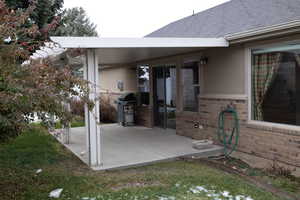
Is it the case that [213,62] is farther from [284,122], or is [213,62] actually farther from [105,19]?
[105,19]

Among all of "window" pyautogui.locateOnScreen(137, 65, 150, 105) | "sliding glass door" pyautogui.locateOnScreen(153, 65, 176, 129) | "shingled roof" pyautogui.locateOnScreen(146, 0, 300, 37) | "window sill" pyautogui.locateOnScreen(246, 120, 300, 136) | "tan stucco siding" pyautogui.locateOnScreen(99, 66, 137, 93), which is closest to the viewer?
"window sill" pyautogui.locateOnScreen(246, 120, 300, 136)

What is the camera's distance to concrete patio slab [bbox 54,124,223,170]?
635 centimetres

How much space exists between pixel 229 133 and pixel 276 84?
1.69m

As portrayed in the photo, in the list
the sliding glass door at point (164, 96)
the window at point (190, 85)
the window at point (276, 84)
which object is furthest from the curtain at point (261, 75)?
the sliding glass door at point (164, 96)

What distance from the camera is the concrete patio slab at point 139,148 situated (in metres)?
6.35

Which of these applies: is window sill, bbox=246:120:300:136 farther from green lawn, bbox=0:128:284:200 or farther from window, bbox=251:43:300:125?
green lawn, bbox=0:128:284:200

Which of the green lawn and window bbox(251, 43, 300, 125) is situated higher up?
window bbox(251, 43, 300, 125)

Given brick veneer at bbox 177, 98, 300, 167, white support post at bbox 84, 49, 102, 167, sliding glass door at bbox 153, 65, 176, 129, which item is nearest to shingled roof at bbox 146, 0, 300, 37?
sliding glass door at bbox 153, 65, 176, 129

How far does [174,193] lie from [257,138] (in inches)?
107

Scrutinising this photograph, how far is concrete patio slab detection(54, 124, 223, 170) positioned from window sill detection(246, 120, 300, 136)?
3.60ft

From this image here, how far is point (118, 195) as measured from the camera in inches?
174

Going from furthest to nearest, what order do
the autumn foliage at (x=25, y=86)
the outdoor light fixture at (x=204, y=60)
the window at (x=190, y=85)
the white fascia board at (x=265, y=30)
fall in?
the window at (x=190, y=85)
the outdoor light fixture at (x=204, y=60)
the white fascia board at (x=265, y=30)
the autumn foliage at (x=25, y=86)

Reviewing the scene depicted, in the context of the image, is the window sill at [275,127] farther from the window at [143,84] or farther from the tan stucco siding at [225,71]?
the window at [143,84]

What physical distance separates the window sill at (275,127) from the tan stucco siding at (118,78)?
6541 mm
